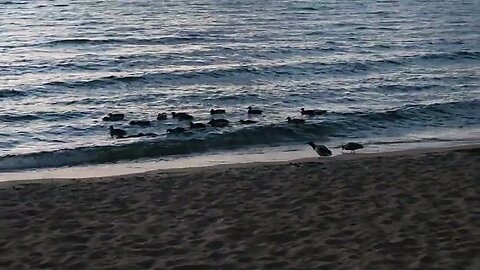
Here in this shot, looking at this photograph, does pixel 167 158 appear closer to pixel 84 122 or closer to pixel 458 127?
pixel 84 122

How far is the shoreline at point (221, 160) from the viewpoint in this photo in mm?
13859

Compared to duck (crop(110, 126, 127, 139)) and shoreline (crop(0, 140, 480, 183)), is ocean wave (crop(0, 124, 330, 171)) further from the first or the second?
duck (crop(110, 126, 127, 139))

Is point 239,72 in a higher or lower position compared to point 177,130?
lower

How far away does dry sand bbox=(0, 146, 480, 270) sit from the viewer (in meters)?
7.99

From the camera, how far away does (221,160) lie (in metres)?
15.1

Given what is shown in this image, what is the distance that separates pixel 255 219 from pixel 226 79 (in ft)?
52.2

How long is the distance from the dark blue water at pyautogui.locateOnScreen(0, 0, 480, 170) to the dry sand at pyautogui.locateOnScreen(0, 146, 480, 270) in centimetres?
414

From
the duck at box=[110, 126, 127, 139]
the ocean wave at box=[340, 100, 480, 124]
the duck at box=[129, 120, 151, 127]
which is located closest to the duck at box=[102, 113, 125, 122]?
the duck at box=[129, 120, 151, 127]

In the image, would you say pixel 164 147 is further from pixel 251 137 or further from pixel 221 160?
pixel 251 137

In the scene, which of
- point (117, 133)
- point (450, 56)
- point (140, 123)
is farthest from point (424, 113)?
point (450, 56)

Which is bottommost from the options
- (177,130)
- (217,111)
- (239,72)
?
(239,72)

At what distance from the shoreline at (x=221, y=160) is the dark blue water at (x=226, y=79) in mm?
589

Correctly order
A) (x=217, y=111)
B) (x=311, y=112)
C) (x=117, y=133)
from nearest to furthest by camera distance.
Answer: (x=117, y=133) < (x=311, y=112) < (x=217, y=111)

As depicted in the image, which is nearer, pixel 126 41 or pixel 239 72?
pixel 239 72
